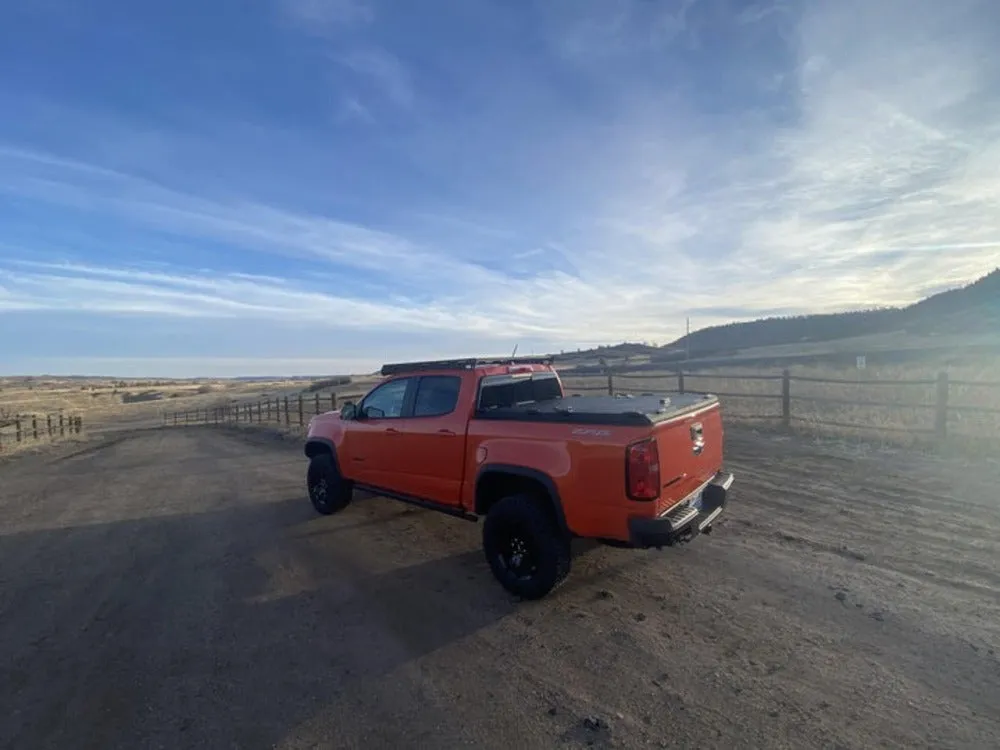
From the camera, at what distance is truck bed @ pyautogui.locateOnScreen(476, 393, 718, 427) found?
4.13 m

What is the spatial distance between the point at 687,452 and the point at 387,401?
11.3 ft

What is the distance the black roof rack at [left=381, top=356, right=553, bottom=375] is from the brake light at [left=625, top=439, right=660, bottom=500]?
2.05 metres

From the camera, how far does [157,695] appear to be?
3.43 metres

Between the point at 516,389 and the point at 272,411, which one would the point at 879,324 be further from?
the point at 516,389

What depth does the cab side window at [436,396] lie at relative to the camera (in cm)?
563

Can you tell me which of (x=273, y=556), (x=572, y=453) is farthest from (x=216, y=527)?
(x=572, y=453)

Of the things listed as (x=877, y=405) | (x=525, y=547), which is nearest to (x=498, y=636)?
(x=525, y=547)

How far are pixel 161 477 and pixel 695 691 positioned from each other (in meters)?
11.2

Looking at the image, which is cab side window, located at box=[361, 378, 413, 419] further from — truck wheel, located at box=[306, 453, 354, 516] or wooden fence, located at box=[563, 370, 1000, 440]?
wooden fence, located at box=[563, 370, 1000, 440]

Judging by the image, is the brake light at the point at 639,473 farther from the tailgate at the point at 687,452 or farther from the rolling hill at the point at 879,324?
the rolling hill at the point at 879,324

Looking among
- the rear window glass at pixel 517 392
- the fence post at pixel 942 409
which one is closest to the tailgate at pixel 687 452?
the rear window glass at pixel 517 392

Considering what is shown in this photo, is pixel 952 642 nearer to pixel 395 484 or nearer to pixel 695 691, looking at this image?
pixel 695 691

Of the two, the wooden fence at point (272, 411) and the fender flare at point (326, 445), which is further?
the wooden fence at point (272, 411)

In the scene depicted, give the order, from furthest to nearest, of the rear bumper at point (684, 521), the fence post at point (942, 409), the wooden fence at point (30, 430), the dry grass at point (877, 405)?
the wooden fence at point (30, 430), the dry grass at point (877, 405), the fence post at point (942, 409), the rear bumper at point (684, 521)
